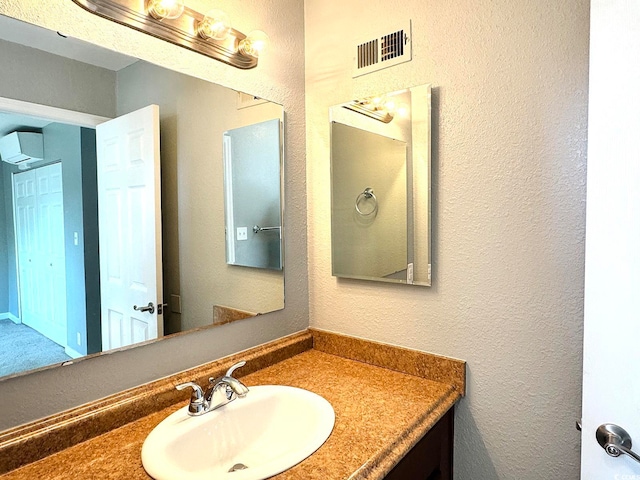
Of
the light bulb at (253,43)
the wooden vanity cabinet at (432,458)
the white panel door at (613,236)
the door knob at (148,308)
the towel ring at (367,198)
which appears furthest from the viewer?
the towel ring at (367,198)

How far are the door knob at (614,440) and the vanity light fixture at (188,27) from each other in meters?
1.41

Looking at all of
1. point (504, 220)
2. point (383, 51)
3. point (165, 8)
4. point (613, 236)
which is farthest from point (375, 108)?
point (613, 236)

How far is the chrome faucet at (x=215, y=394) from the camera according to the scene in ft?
3.39

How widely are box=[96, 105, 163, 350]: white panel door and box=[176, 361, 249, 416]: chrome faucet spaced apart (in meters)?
0.22

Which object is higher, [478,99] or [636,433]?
[478,99]

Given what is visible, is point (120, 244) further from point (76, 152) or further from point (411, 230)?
point (411, 230)

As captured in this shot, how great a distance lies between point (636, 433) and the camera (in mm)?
760

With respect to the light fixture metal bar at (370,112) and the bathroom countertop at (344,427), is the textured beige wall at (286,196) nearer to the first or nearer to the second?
the bathroom countertop at (344,427)

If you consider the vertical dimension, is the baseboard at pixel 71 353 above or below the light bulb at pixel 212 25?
below

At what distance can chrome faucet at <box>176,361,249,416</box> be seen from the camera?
103 cm

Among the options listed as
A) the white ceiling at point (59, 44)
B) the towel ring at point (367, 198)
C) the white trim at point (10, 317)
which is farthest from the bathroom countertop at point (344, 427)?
the white ceiling at point (59, 44)

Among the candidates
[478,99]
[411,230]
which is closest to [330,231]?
[411,230]

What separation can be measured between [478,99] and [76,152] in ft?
3.77

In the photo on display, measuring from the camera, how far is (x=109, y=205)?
1.05 m
